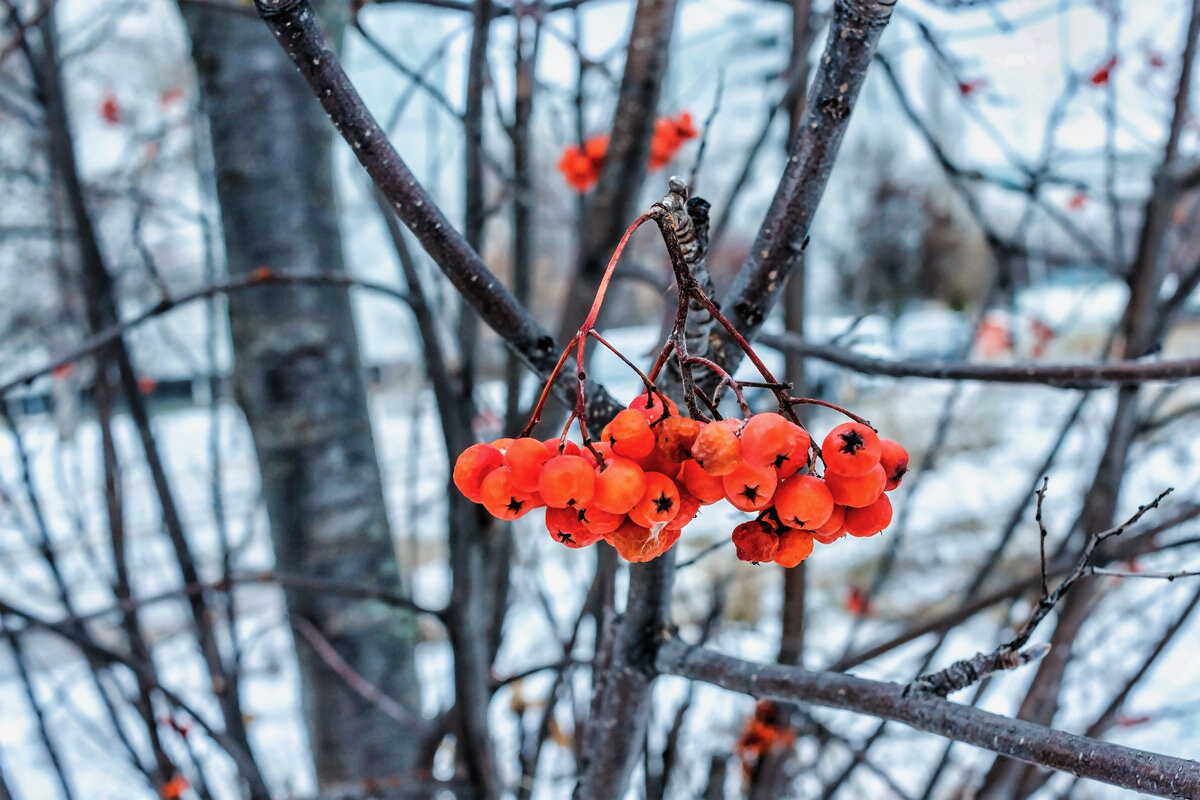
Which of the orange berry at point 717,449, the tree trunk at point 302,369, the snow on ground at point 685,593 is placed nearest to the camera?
the orange berry at point 717,449

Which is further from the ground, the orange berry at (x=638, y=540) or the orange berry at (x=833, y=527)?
the orange berry at (x=833, y=527)

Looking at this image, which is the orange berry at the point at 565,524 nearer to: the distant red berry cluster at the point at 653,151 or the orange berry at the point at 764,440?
the orange berry at the point at 764,440

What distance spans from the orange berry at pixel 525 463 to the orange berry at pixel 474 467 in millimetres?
30

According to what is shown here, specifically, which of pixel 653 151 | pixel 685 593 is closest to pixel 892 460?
pixel 653 151

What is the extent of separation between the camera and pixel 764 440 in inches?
17.8

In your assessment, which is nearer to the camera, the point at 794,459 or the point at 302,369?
the point at 794,459

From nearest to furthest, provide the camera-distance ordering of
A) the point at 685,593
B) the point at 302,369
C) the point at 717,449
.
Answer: the point at 717,449 → the point at 302,369 → the point at 685,593

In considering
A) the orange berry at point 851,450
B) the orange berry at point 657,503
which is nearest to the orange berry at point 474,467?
the orange berry at point 657,503

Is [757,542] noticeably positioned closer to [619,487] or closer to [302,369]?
[619,487]

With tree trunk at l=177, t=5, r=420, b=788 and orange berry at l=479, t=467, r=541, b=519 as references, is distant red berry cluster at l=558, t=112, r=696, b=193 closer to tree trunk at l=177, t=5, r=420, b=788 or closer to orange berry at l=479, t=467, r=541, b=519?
tree trunk at l=177, t=5, r=420, b=788

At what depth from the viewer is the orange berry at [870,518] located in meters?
0.51

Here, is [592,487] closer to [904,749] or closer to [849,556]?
[904,749]

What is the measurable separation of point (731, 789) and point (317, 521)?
181cm

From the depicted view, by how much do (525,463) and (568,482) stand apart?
0.04 meters
